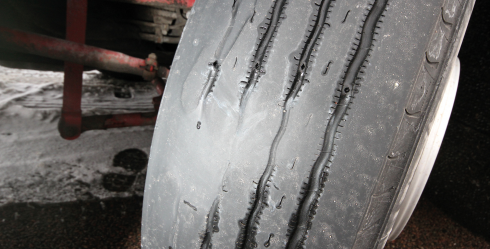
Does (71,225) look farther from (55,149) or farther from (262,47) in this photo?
(262,47)

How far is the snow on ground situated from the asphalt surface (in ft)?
0.29

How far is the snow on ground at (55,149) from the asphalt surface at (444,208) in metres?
0.09

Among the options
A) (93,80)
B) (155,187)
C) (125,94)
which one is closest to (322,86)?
(155,187)

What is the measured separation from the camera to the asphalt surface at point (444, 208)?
97 centimetres

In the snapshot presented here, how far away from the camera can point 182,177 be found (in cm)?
54

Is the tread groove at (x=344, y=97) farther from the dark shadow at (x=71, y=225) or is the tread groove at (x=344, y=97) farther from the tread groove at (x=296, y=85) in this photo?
the dark shadow at (x=71, y=225)

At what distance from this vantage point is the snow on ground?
117 centimetres

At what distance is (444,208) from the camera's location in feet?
4.70

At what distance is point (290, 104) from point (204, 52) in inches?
7.4

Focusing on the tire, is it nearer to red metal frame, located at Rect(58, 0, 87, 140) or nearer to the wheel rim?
the wheel rim

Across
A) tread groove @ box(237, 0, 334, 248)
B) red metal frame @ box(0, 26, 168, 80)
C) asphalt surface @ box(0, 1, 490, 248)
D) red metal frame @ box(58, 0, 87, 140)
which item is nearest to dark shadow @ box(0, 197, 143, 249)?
asphalt surface @ box(0, 1, 490, 248)

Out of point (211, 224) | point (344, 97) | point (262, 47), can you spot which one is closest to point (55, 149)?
point (211, 224)

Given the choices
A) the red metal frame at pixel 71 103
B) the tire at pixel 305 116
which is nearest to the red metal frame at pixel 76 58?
the red metal frame at pixel 71 103

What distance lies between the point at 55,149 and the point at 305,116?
4.54 ft
